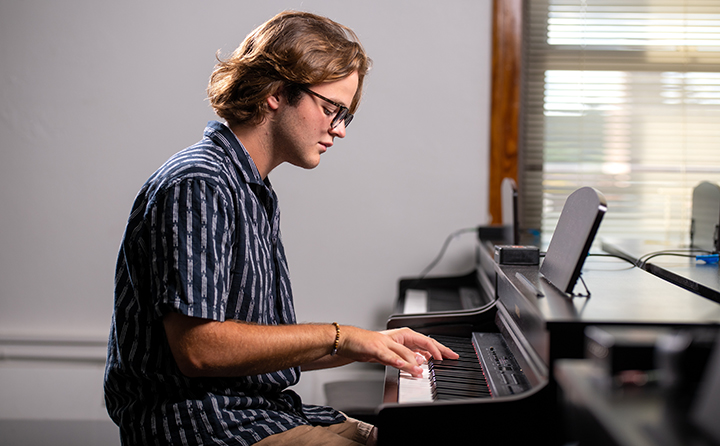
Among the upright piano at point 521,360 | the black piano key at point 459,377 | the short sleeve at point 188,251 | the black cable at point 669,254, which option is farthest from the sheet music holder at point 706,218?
the short sleeve at point 188,251

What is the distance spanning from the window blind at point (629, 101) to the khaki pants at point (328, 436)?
168 cm

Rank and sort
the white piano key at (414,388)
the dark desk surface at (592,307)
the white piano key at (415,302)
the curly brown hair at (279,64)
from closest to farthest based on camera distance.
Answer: the dark desk surface at (592,307)
the white piano key at (414,388)
the curly brown hair at (279,64)
the white piano key at (415,302)

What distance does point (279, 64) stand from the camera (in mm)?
1165

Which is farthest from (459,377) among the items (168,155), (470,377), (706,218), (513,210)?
(168,155)

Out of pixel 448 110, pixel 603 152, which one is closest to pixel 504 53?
pixel 448 110

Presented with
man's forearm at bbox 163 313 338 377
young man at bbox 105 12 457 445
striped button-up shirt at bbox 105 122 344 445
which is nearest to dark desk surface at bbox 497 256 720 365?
young man at bbox 105 12 457 445

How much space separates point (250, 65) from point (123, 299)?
→ 1.76 ft

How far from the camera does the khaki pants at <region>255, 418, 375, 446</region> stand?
43.3 inches

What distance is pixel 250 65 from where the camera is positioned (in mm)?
1195

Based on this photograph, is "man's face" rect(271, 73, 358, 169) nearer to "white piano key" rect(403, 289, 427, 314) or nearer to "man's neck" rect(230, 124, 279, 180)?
"man's neck" rect(230, 124, 279, 180)

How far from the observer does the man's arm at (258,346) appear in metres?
0.94

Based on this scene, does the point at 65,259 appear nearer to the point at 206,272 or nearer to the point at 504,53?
the point at 206,272

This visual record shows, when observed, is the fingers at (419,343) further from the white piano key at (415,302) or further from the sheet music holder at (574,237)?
the white piano key at (415,302)

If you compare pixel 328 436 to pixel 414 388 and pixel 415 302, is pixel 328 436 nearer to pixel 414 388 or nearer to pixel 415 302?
pixel 414 388
